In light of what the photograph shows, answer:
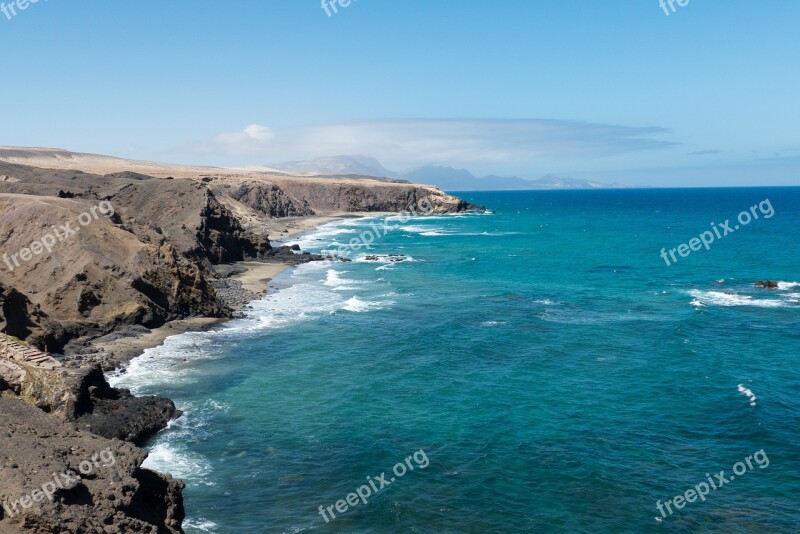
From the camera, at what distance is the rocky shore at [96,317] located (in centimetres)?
1723

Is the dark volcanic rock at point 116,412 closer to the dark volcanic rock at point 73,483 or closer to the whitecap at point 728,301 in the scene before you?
the dark volcanic rock at point 73,483

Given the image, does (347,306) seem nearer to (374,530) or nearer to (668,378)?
(668,378)

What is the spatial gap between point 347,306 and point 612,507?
36.5 m

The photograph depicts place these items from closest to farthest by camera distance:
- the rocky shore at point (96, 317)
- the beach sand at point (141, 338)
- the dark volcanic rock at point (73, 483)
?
the dark volcanic rock at point (73, 483), the rocky shore at point (96, 317), the beach sand at point (141, 338)

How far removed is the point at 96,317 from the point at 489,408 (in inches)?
1080

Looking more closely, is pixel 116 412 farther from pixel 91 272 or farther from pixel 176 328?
pixel 91 272

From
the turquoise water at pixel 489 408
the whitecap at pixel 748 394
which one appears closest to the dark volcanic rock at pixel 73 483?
the turquoise water at pixel 489 408

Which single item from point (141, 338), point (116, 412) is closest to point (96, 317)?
point (141, 338)

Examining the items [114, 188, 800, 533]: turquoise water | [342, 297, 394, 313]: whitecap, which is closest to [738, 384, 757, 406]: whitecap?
[114, 188, 800, 533]: turquoise water

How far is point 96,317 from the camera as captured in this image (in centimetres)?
4388

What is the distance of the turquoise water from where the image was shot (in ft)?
80.7

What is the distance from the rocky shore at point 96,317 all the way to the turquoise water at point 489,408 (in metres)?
3.16

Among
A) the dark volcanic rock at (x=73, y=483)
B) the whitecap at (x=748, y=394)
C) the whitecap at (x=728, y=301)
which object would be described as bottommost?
the whitecap at (x=748, y=394)

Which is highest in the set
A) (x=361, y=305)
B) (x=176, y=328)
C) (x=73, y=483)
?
(x=73, y=483)
